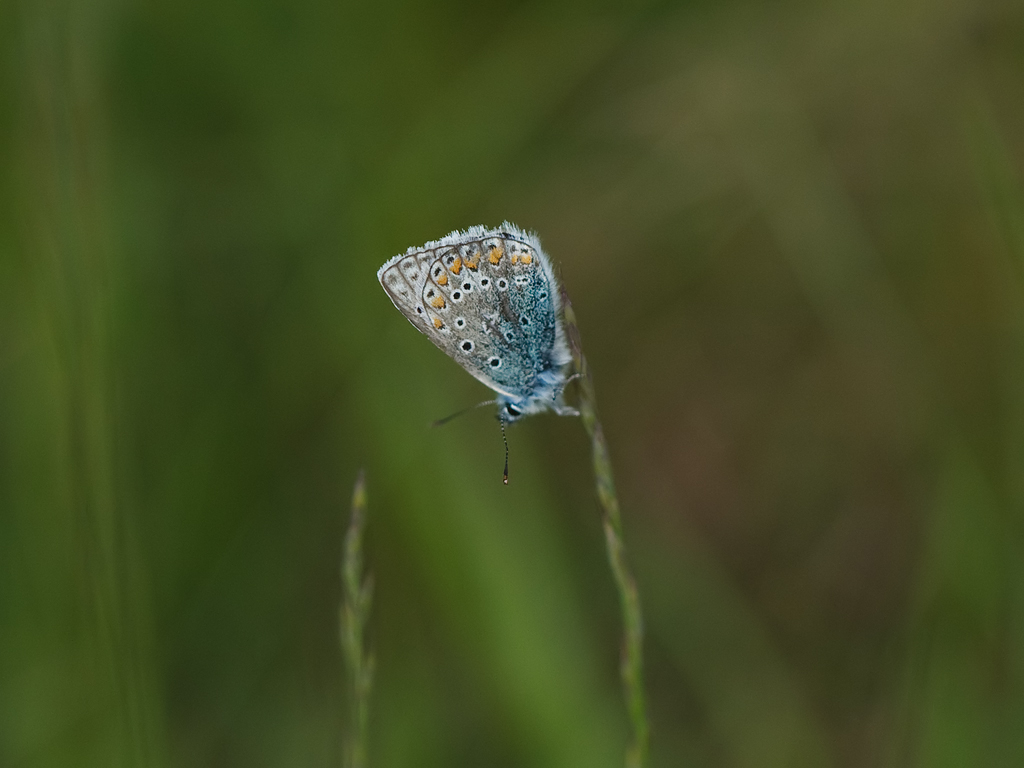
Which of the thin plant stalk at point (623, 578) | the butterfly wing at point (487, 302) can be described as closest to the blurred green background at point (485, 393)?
the butterfly wing at point (487, 302)

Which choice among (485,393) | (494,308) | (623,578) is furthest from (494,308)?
(485,393)

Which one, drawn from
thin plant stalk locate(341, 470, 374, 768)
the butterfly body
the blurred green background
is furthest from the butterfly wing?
thin plant stalk locate(341, 470, 374, 768)

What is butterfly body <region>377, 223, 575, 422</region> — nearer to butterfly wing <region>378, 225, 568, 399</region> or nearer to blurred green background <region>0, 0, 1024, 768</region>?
butterfly wing <region>378, 225, 568, 399</region>

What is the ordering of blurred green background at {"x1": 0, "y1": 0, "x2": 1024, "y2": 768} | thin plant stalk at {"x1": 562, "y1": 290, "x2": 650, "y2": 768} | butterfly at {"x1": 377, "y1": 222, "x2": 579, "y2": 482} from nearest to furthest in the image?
thin plant stalk at {"x1": 562, "y1": 290, "x2": 650, "y2": 768} < butterfly at {"x1": 377, "y1": 222, "x2": 579, "y2": 482} < blurred green background at {"x1": 0, "y1": 0, "x2": 1024, "y2": 768}

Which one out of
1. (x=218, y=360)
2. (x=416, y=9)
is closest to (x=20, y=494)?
(x=218, y=360)

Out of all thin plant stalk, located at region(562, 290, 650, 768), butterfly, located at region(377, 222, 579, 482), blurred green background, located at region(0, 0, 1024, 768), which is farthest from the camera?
blurred green background, located at region(0, 0, 1024, 768)

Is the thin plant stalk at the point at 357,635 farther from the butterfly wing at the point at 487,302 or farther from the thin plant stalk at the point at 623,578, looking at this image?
the butterfly wing at the point at 487,302
